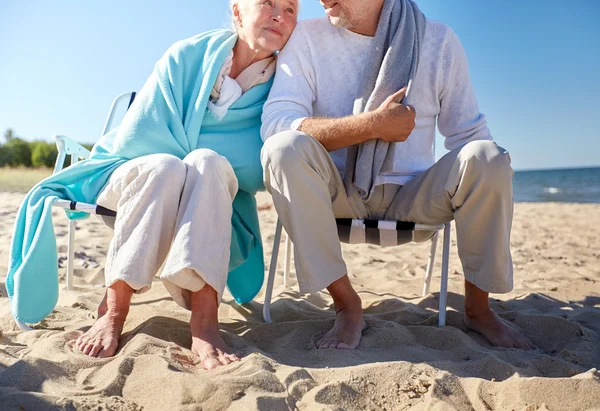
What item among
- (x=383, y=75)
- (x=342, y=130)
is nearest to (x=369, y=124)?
(x=342, y=130)

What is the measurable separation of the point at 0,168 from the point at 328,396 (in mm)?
16669

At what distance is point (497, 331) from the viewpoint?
2.29m

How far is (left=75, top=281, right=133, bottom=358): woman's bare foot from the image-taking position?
191 cm

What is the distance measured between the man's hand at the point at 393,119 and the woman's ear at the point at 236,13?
2.93 ft

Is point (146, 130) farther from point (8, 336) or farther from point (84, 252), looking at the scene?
point (84, 252)

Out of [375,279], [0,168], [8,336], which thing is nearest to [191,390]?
[8,336]

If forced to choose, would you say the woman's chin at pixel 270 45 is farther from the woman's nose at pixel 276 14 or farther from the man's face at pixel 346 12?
the man's face at pixel 346 12

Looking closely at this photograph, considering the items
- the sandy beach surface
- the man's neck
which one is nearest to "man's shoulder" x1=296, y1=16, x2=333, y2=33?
the man's neck

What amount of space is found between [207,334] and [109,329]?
0.36 metres

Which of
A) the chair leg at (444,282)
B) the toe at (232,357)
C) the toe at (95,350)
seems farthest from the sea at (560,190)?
the toe at (95,350)

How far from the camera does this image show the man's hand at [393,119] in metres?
2.39

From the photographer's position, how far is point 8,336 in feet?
7.00

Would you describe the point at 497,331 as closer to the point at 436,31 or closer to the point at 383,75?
the point at 383,75

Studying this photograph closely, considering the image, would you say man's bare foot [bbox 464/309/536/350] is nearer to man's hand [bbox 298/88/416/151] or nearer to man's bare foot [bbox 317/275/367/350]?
man's bare foot [bbox 317/275/367/350]
